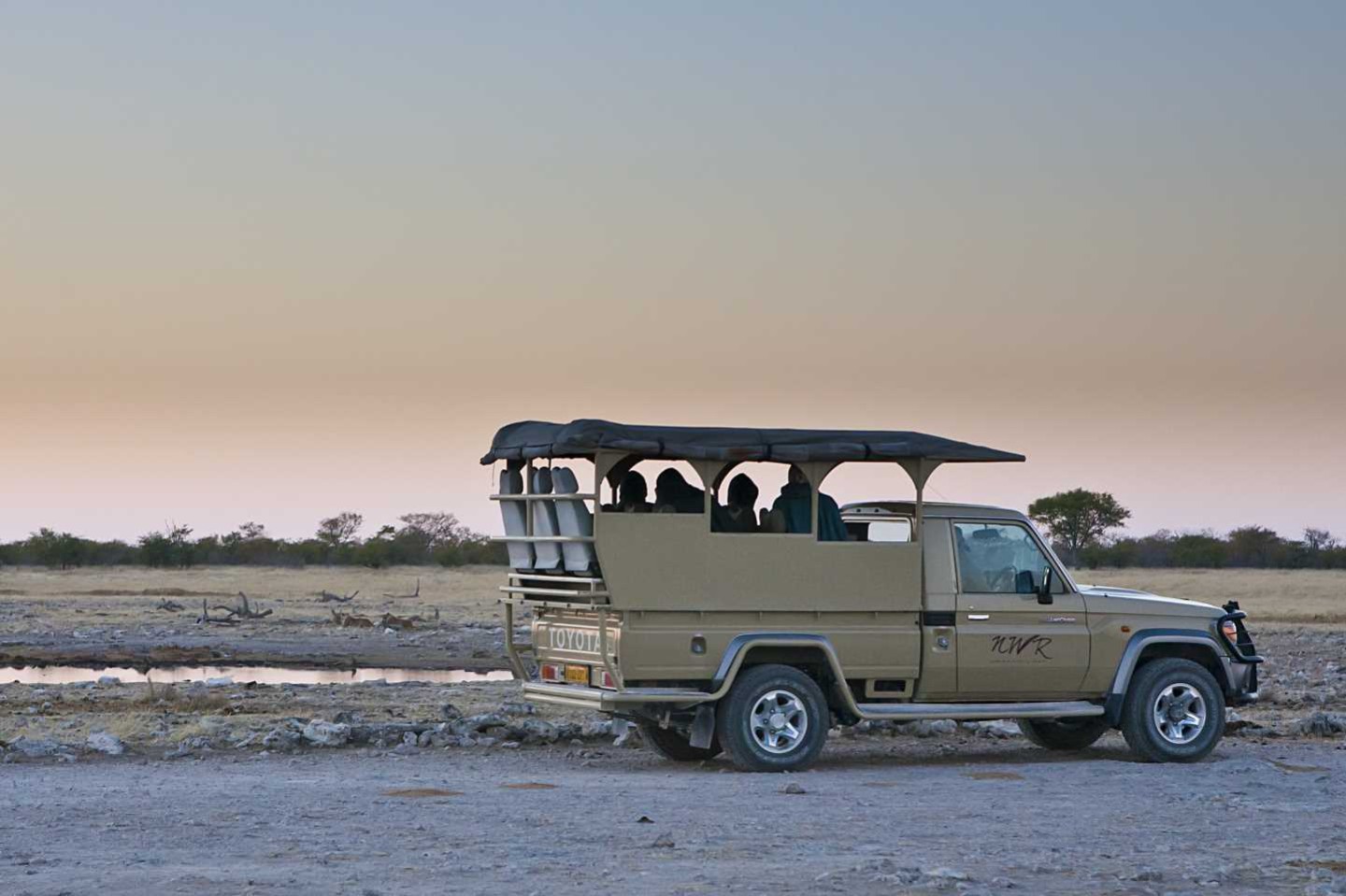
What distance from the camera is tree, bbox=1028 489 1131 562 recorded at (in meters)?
86.8

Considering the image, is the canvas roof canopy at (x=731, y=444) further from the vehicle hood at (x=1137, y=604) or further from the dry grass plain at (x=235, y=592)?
the dry grass plain at (x=235, y=592)

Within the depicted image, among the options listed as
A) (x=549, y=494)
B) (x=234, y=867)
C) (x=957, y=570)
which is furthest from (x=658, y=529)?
(x=234, y=867)

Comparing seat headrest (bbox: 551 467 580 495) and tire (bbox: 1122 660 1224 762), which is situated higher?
seat headrest (bbox: 551 467 580 495)

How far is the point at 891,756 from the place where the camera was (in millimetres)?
16281

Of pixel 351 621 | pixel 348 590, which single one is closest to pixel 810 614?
pixel 351 621

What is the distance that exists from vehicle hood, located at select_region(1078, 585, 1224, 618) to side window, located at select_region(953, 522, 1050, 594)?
55 cm

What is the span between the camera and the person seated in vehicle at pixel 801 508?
14.8 meters

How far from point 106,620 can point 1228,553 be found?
55.8 metres

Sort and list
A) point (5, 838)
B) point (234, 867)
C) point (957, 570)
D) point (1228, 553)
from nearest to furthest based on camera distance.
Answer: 1. point (234, 867)
2. point (5, 838)
3. point (957, 570)
4. point (1228, 553)

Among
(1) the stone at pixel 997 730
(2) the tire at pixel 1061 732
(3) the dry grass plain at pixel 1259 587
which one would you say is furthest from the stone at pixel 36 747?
(3) the dry grass plain at pixel 1259 587

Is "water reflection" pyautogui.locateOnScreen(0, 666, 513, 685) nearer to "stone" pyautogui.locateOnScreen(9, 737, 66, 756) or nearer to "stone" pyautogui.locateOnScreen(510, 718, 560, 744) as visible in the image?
"stone" pyautogui.locateOnScreen(510, 718, 560, 744)

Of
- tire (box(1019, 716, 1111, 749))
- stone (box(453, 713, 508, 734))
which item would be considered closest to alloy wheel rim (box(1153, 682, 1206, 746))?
tire (box(1019, 716, 1111, 749))

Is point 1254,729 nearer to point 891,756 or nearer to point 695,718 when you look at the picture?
point 891,756

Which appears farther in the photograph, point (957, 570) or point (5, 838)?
point (957, 570)
